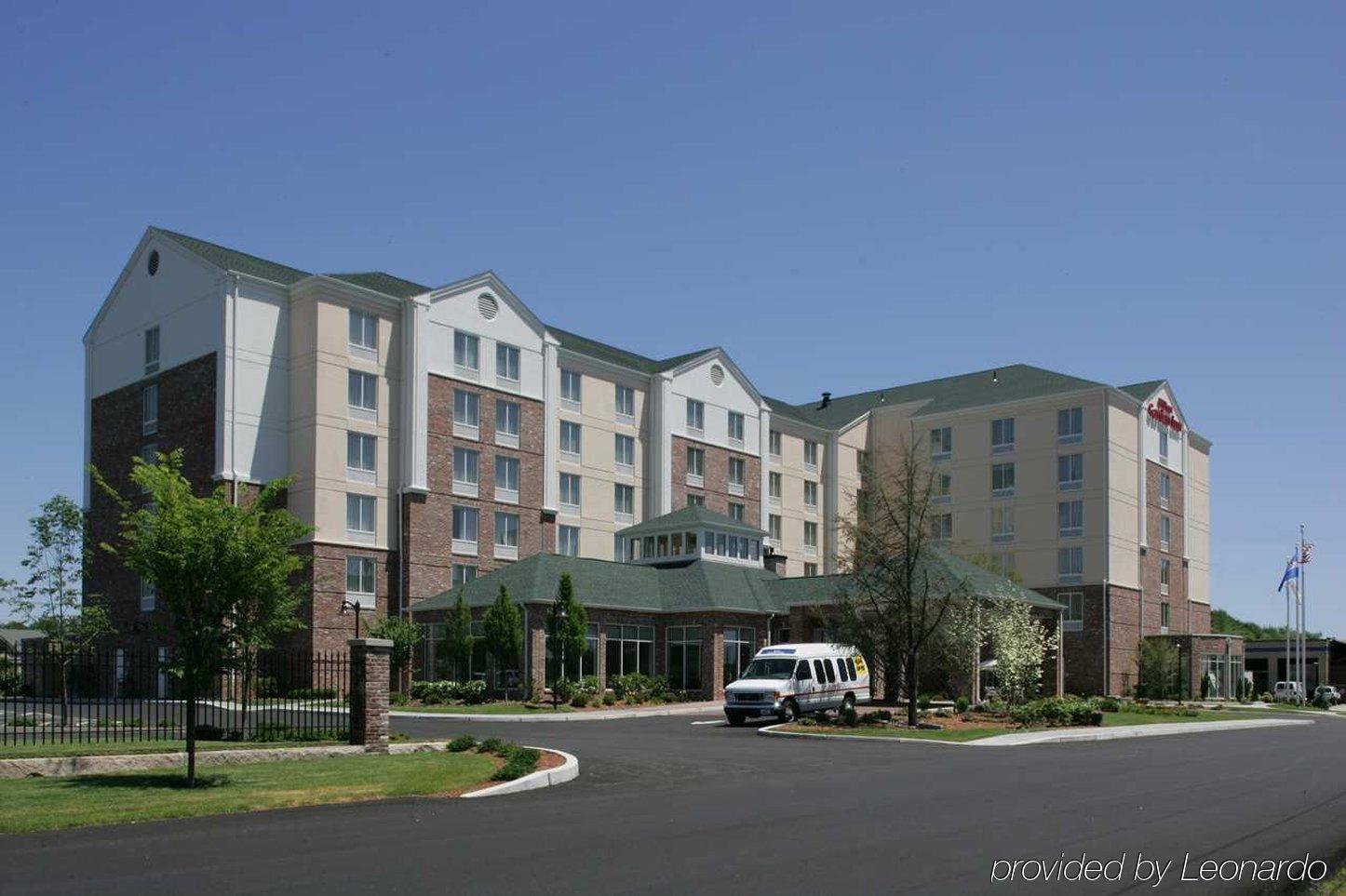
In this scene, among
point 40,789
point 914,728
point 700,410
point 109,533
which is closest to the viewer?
point 40,789

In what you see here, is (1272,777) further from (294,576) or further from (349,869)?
(294,576)

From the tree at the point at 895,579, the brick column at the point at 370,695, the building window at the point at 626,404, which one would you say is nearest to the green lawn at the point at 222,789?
the brick column at the point at 370,695

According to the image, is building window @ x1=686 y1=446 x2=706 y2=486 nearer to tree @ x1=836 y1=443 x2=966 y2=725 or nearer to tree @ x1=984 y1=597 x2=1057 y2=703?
tree @ x1=984 y1=597 x2=1057 y2=703

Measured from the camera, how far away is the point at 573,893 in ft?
34.4

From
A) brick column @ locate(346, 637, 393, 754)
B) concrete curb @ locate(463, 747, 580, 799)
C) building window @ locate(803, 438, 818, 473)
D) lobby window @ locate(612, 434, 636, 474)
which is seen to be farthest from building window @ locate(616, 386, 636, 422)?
concrete curb @ locate(463, 747, 580, 799)

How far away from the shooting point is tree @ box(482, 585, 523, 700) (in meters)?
47.2

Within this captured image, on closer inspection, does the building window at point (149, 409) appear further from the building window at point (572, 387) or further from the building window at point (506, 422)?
the building window at point (572, 387)

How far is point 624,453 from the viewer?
6775cm

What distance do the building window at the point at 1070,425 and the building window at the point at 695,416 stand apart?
782 inches

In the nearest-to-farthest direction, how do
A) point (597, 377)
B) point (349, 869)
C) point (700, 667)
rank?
point (349, 869) < point (700, 667) < point (597, 377)

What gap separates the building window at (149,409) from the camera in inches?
2226

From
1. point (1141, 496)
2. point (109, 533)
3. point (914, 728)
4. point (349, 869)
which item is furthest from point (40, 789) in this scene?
point (1141, 496)

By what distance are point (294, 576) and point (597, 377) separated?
1967 cm

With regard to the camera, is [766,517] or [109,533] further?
[766,517]
